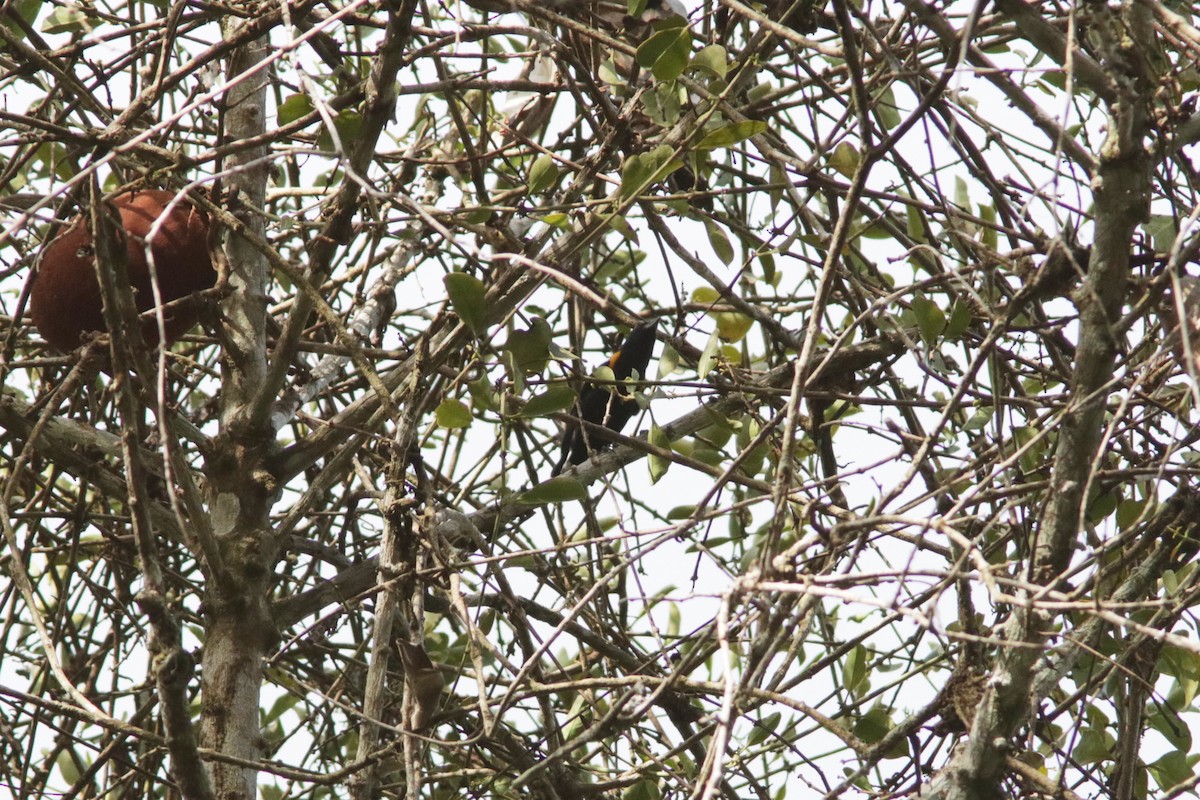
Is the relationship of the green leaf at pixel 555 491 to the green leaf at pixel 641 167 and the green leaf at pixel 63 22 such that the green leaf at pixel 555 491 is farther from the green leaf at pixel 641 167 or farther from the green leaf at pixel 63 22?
the green leaf at pixel 63 22

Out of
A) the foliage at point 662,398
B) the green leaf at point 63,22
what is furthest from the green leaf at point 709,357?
the green leaf at point 63,22

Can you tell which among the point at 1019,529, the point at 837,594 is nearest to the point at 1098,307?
the point at 1019,529

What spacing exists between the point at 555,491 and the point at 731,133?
0.74 m

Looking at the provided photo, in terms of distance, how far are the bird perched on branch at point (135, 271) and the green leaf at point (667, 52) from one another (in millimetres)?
881

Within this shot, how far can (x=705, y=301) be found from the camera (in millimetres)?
3186

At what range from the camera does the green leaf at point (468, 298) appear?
198 cm

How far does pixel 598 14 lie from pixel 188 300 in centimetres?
106

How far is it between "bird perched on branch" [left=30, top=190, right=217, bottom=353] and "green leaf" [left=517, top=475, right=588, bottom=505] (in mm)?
725

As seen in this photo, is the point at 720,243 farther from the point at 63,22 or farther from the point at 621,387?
the point at 63,22

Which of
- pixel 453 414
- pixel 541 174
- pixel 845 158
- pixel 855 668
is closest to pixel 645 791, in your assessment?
pixel 855 668

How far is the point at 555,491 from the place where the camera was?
232cm

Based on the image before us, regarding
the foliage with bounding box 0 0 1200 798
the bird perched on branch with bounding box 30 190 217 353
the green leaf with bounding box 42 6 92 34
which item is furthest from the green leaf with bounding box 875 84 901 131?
the green leaf with bounding box 42 6 92 34

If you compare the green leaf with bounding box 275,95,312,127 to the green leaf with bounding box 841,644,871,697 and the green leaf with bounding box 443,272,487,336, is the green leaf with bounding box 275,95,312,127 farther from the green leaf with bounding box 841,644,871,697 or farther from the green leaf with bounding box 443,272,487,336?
the green leaf with bounding box 841,644,871,697

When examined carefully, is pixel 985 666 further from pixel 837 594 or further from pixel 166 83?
pixel 166 83
